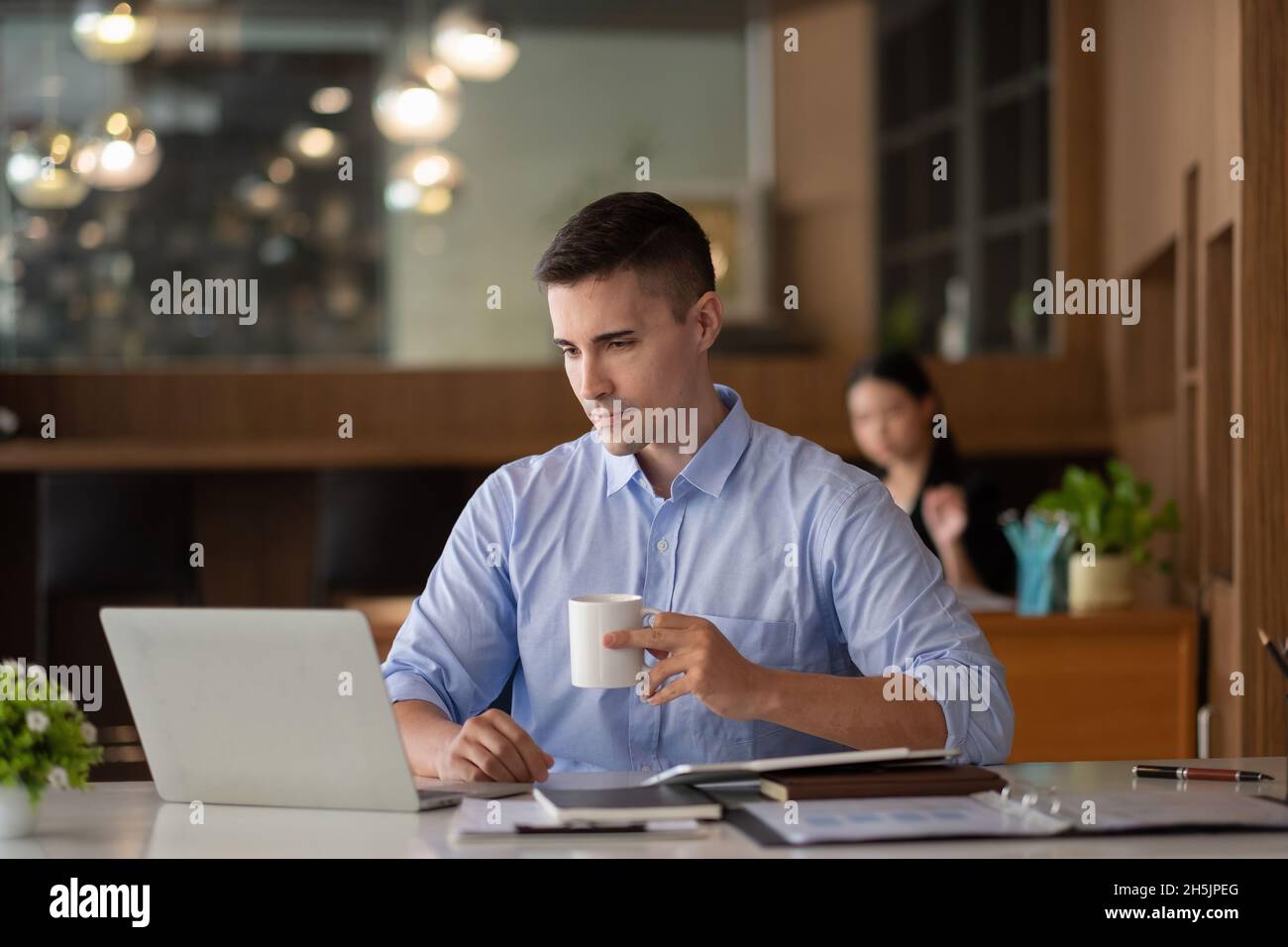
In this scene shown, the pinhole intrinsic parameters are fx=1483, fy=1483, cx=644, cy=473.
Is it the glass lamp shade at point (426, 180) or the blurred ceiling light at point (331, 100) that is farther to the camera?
the blurred ceiling light at point (331, 100)

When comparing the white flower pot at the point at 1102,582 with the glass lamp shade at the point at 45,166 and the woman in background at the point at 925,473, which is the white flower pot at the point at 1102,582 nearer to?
the woman in background at the point at 925,473

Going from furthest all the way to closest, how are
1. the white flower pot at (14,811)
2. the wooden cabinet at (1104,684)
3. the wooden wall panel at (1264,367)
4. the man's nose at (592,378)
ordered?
the wooden cabinet at (1104,684) → the wooden wall panel at (1264,367) → the man's nose at (592,378) → the white flower pot at (14,811)

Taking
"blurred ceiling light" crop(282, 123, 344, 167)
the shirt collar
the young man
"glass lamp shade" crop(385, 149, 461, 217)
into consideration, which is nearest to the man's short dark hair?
the young man

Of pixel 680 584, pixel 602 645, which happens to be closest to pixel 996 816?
pixel 602 645

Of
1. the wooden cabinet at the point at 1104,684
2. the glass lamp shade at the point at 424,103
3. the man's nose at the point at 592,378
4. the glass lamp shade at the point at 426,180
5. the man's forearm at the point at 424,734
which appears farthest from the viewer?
the glass lamp shade at the point at 426,180

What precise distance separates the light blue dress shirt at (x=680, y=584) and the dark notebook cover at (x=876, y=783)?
0.28m

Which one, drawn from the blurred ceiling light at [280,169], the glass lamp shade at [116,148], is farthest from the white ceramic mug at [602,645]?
the blurred ceiling light at [280,169]

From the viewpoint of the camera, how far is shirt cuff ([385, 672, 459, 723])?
5.81ft

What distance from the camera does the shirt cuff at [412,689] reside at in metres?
1.77

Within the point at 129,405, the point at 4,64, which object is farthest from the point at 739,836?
the point at 4,64

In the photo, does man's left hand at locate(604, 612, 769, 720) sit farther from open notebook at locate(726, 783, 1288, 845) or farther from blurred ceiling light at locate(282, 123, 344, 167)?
blurred ceiling light at locate(282, 123, 344, 167)

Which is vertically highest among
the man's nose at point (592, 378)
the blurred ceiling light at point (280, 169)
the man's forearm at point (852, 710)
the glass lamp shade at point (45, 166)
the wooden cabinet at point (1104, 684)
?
the blurred ceiling light at point (280, 169)

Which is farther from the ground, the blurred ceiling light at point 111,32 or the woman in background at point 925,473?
the blurred ceiling light at point 111,32

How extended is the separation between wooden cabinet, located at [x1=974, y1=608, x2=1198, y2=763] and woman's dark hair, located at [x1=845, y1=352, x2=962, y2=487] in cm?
51
